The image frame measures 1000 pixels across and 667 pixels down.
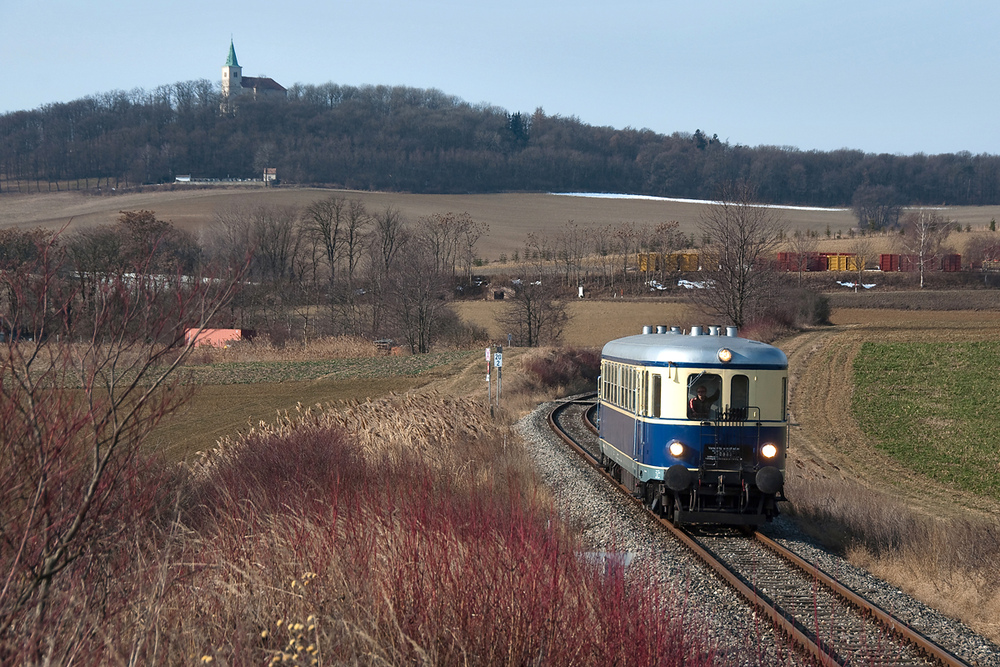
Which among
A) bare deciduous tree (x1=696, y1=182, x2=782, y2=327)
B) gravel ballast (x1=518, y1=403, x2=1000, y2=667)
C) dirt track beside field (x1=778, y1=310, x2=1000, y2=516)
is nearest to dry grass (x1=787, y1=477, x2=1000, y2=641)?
gravel ballast (x1=518, y1=403, x2=1000, y2=667)

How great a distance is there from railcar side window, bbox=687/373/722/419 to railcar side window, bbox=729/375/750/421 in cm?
19

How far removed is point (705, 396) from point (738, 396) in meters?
0.48

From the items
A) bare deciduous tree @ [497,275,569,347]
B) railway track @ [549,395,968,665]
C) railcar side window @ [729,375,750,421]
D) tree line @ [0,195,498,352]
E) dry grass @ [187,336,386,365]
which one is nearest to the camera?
railway track @ [549,395,968,665]

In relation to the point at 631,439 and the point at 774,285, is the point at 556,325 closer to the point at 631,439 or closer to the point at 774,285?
the point at 774,285

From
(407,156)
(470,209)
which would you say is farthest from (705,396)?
(407,156)

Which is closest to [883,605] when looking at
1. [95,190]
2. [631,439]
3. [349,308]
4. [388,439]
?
[631,439]

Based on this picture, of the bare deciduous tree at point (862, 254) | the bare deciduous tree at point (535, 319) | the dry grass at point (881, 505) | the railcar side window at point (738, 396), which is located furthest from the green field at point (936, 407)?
the bare deciduous tree at point (862, 254)

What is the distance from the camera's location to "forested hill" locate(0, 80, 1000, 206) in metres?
149

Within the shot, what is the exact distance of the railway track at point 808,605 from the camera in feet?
26.4

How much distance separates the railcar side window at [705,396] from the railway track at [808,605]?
5.87ft

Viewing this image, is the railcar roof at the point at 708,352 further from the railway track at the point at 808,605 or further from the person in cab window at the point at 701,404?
the railway track at the point at 808,605

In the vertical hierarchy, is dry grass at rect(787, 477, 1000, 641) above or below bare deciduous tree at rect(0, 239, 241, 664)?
below

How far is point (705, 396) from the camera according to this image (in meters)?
13.2

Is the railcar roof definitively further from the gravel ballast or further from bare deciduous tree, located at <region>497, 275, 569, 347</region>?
bare deciduous tree, located at <region>497, 275, 569, 347</region>
